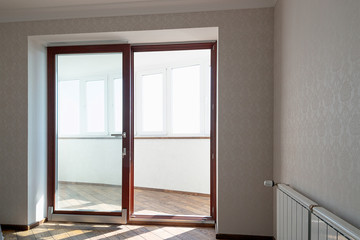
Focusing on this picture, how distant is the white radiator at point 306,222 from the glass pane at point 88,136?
201 centimetres

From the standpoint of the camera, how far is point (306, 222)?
65.4 inches

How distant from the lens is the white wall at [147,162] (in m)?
3.60

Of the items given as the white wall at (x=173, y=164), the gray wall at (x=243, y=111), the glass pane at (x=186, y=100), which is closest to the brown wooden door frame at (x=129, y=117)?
the gray wall at (x=243, y=111)

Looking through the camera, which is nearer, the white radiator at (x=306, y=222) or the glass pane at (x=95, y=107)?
the white radiator at (x=306, y=222)

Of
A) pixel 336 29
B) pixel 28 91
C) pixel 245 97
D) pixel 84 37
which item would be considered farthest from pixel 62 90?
pixel 336 29

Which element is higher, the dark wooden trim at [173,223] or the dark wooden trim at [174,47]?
the dark wooden trim at [174,47]

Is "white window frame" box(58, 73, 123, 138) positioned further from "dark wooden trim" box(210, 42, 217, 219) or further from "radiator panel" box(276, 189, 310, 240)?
"radiator panel" box(276, 189, 310, 240)

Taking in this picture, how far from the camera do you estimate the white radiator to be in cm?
124

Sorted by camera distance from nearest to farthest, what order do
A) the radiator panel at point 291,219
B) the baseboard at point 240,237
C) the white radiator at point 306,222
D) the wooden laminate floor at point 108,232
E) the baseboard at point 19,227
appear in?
the white radiator at point 306,222, the radiator panel at point 291,219, the baseboard at point 240,237, the wooden laminate floor at point 108,232, the baseboard at point 19,227

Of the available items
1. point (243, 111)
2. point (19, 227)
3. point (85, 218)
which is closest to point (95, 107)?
point (85, 218)

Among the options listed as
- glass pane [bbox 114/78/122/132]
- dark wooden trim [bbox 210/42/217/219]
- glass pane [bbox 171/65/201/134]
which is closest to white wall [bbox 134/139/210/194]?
glass pane [bbox 171/65/201/134]

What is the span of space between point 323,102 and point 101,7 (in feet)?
8.08

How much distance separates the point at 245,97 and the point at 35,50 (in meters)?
2.43

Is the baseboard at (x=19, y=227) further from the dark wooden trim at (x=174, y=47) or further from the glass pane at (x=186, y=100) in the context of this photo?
the glass pane at (x=186, y=100)
